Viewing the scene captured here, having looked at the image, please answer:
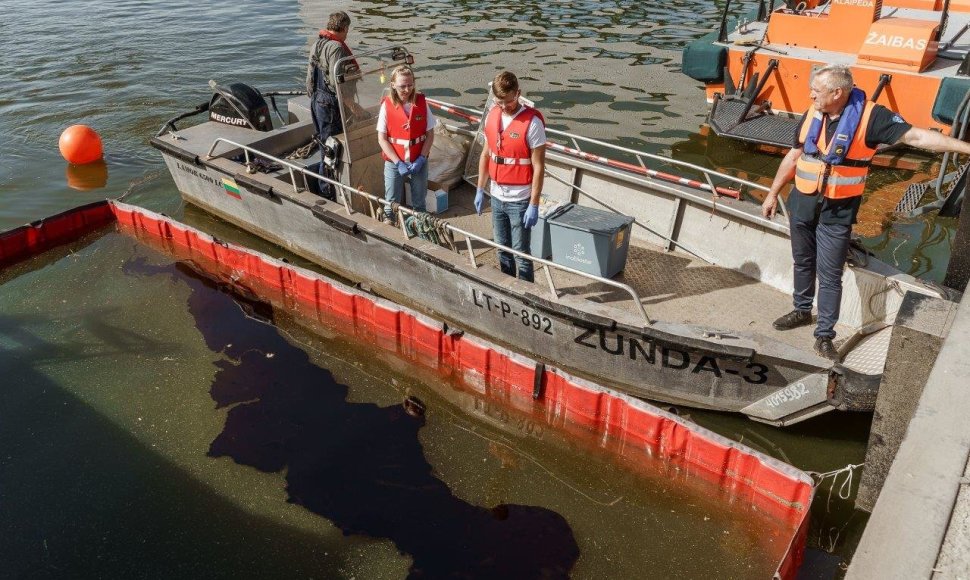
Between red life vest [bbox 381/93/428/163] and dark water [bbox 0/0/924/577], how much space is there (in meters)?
3.00

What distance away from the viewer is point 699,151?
46.5 feet

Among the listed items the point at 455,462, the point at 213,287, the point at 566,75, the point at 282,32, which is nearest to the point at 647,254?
the point at 455,462

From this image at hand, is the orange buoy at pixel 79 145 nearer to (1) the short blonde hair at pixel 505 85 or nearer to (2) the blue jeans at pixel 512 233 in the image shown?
(2) the blue jeans at pixel 512 233

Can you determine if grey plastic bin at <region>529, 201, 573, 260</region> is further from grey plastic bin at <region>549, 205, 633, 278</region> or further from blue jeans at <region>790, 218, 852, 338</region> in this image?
blue jeans at <region>790, 218, 852, 338</region>

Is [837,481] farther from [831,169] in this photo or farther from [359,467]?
[359,467]

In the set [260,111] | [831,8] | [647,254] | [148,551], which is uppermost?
[831,8]

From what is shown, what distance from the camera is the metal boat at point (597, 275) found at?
20.5ft

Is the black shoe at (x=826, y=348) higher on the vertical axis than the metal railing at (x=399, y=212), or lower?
lower

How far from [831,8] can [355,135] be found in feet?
32.9

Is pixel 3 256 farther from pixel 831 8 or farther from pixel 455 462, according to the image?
pixel 831 8

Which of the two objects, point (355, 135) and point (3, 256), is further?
point (3, 256)

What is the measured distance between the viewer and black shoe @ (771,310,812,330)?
682 cm

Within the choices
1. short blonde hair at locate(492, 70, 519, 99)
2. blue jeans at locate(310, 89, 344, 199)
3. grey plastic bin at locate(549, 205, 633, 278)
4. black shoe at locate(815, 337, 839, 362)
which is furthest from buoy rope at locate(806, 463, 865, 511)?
blue jeans at locate(310, 89, 344, 199)

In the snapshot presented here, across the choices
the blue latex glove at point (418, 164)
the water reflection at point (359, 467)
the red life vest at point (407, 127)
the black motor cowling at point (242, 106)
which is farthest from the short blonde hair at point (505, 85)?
the black motor cowling at point (242, 106)
